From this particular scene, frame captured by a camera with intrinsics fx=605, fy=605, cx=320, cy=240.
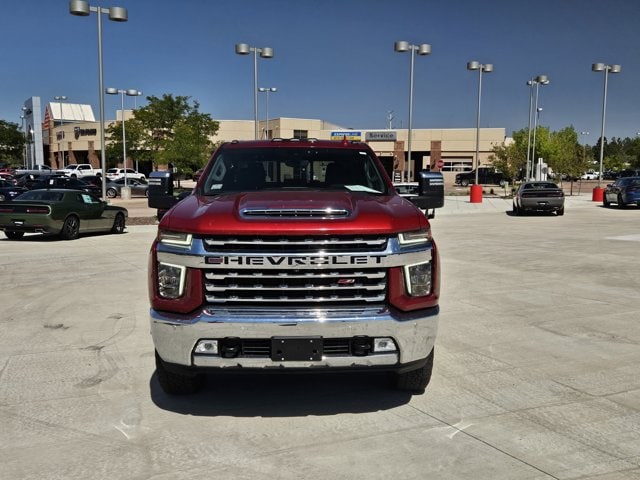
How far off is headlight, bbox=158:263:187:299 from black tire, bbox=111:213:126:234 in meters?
15.4

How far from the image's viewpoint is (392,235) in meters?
4.06

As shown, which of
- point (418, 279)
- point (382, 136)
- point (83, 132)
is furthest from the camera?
point (83, 132)

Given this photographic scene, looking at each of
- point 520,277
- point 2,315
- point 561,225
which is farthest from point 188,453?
point 561,225

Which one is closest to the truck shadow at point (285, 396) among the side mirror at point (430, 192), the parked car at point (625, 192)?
the side mirror at point (430, 192)

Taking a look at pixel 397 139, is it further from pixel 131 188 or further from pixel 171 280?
pixel 171 280

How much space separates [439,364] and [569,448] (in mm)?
1792

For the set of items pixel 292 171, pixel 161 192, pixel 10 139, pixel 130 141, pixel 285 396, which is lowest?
pixel 285 396

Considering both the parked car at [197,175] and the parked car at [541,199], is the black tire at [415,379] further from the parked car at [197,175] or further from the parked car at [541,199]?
the parked car at [541,199]

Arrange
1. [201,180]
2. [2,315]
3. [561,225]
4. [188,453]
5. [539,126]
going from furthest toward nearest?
1. [539,126]
2. [561,225]
3. [2,315]
4. [201,180]
5. [188,453]

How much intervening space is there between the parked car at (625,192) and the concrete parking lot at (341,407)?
953 inches

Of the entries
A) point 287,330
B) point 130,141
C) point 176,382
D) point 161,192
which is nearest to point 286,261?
point 287,330

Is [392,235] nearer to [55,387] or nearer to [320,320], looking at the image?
[320,320]

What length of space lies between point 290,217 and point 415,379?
5.48 ft

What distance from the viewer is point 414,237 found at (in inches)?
166
